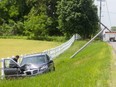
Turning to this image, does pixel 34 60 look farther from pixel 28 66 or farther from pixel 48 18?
pixel 48 18

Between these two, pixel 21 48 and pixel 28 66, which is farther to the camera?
pixel 21 48

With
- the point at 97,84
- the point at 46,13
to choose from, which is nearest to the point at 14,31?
the point at 46,13

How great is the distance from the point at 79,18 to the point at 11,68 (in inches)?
2211

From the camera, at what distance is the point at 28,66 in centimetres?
2012

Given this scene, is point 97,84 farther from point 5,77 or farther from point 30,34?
point 30,34

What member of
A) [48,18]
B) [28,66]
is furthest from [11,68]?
[48,18]

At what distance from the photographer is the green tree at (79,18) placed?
74875mm

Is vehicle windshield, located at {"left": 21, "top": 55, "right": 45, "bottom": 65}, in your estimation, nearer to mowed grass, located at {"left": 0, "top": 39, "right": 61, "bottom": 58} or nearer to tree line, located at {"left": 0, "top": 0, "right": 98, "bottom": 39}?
mowed grass, located at {"left": 0, "top": 39, "right": 61, "bottom": 58}

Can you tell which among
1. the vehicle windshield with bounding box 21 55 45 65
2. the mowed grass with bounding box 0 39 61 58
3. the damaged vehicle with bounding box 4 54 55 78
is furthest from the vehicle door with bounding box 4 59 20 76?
the mowed grass with bounding box 0 39 61 58

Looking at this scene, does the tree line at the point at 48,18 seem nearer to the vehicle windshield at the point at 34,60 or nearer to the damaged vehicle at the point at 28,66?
the vehicle windshield at the point at 34,60

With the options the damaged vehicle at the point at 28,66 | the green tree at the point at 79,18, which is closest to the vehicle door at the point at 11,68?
the damaged vehicle at the point at 28,66

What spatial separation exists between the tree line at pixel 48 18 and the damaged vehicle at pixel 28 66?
53659 millimetres

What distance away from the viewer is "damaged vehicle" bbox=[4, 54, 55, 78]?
1927cm

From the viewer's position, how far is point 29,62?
813 inches
